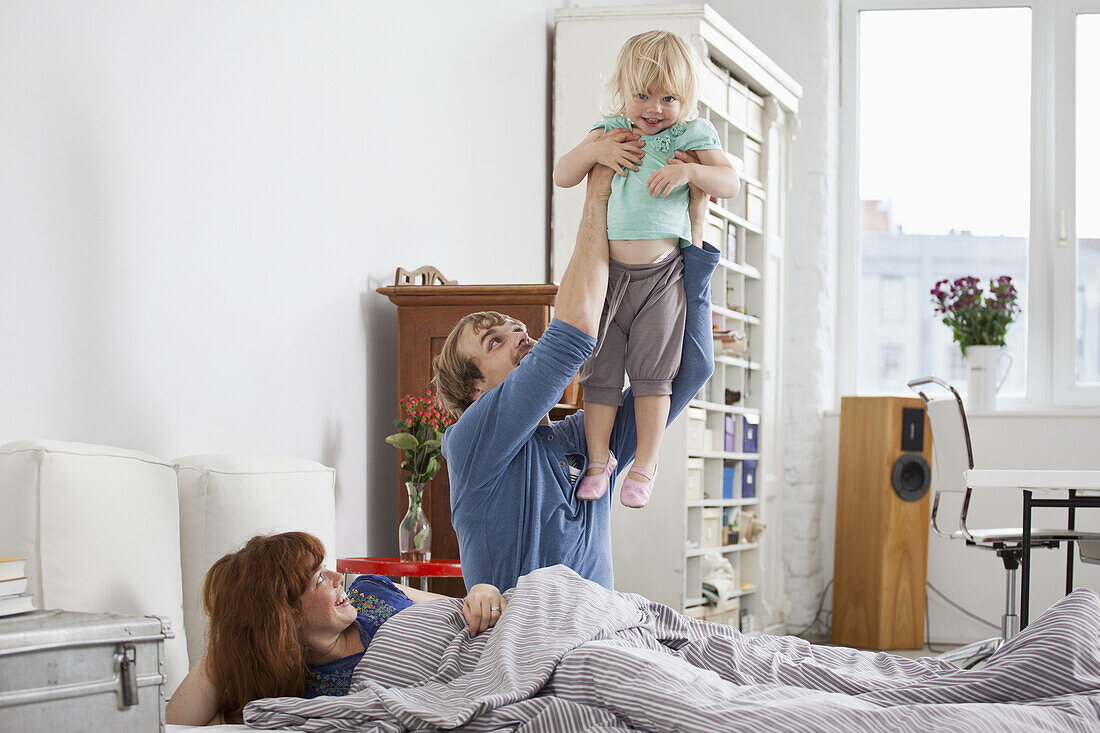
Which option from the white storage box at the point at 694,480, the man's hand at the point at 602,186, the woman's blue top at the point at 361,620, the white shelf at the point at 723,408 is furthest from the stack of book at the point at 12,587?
the white shelf at the point at 723,408

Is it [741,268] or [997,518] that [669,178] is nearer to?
[741,268]

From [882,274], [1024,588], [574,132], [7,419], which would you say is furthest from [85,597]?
[882,274]

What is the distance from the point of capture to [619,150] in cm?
169

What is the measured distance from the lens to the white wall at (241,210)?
1.86 m

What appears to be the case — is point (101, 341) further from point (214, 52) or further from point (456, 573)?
point (456, 573)

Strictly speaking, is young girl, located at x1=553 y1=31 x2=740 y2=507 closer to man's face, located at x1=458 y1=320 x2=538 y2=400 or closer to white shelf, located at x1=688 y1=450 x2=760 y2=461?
man's face, located at x1=458 y1=320 x2=538 y2=400

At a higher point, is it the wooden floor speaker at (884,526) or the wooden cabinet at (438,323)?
the wooden cabinet at (438,323)

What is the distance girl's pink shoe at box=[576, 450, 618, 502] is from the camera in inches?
68.8

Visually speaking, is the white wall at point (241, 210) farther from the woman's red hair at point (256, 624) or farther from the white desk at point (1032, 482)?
the white desk at point (1032, 482)

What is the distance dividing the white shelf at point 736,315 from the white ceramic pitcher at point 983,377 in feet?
3.93

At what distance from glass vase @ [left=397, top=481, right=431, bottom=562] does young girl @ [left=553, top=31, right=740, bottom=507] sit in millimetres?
1047

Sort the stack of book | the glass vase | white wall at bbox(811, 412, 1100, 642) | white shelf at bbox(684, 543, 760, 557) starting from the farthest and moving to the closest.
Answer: white wall at bbox(811, 412, 1100, 642) < white shelf at bbox(684, 543, 760, 557) < the glass vase < the stack of book

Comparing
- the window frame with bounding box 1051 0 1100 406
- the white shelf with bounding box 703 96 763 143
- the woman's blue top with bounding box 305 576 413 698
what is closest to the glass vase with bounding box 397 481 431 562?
the woman's blue top with bounding box 305 576 413 698

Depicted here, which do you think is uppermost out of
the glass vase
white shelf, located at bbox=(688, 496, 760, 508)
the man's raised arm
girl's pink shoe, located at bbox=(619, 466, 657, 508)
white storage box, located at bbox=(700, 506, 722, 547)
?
the man's raised arm
